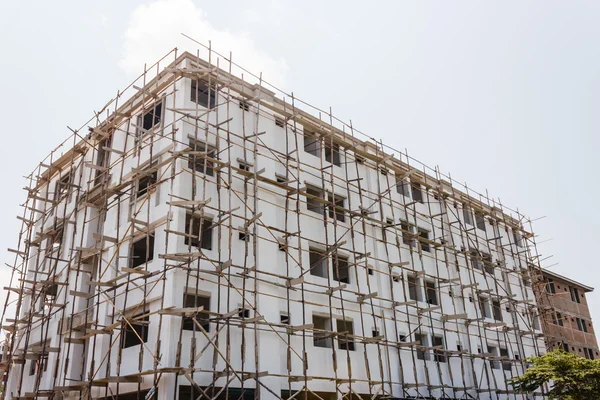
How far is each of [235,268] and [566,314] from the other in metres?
27.9

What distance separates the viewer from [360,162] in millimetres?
24703

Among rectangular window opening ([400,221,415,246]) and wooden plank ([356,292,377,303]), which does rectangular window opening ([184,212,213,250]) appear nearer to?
wooden plank ([356,292,377,303])

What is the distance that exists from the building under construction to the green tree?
338cm

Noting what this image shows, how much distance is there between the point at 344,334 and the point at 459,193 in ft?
46.5

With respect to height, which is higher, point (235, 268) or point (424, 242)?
point (424, 242)

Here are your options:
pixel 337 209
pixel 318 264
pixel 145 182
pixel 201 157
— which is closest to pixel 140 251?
pixel 145 182

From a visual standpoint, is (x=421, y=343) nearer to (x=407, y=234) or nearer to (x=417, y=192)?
(x=407, y=234)

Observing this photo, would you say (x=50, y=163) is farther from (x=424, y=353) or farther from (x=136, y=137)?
(x=424, y=353)

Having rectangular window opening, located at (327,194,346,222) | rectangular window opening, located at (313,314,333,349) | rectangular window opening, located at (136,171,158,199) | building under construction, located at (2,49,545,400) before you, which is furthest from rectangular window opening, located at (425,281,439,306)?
rectangular window opening, located at (136,171,158,199)

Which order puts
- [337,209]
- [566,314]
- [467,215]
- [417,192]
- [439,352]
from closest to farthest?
[337,209]
[439,352]
[417,192]
[467,215]
[566,314]

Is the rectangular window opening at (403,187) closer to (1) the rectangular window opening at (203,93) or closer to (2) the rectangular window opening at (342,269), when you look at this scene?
(2) the rectangular window opening at (342,269)

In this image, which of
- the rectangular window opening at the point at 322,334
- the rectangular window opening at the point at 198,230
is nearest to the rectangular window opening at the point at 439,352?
the rectangular window opening at the point at 322,334

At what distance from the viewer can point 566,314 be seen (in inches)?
1439

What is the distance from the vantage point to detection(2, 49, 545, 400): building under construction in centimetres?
1602
